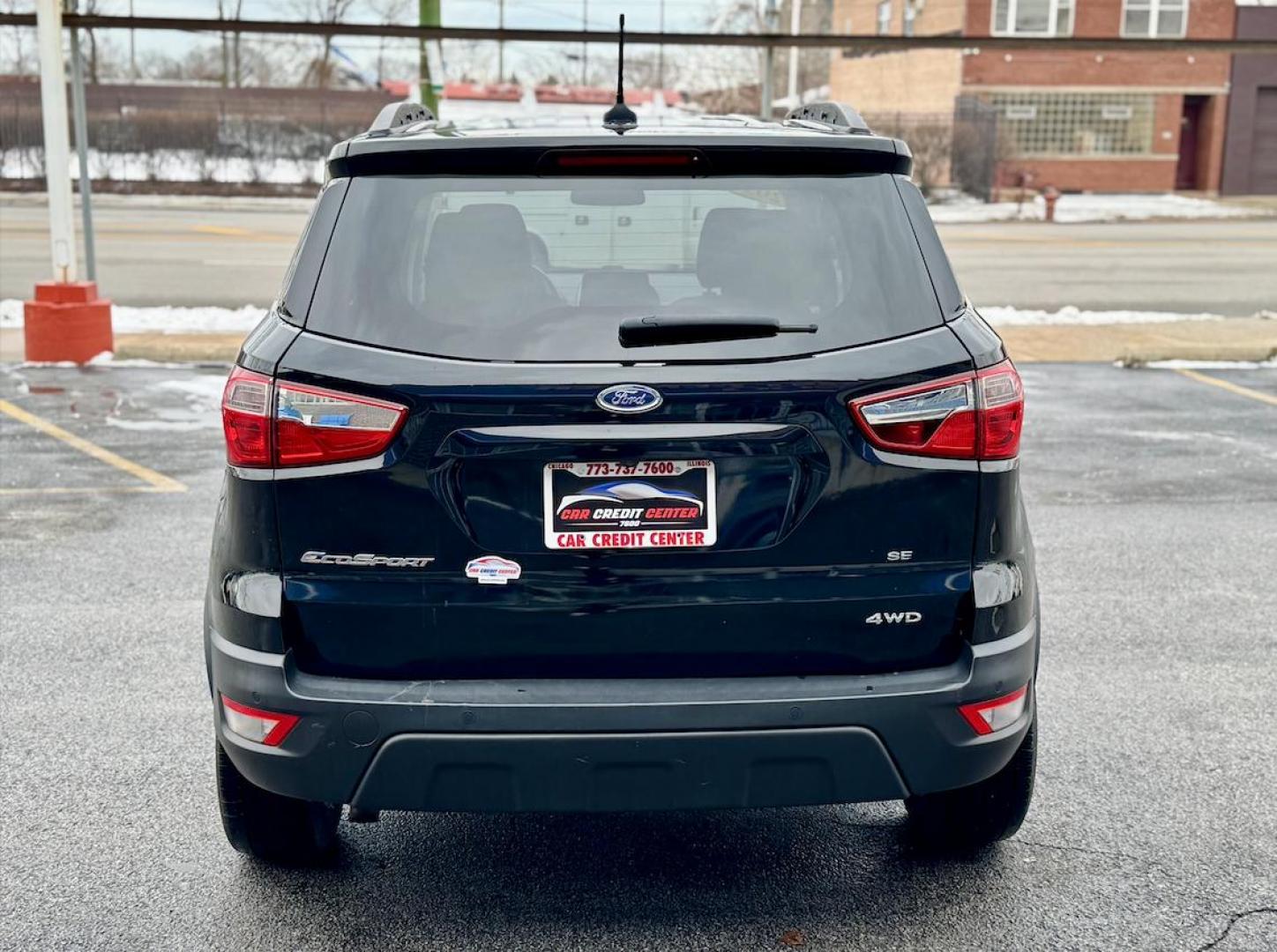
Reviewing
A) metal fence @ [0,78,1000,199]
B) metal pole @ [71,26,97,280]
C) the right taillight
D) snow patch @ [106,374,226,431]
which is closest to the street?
metal pole @ [71,26,97,280]

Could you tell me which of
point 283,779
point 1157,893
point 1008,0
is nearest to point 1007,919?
point 1157,893

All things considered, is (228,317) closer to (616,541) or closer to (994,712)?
(616,541)

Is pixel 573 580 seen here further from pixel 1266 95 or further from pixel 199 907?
pixel 1266 95

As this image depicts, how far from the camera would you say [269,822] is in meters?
3.61

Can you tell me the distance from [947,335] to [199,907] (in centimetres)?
221

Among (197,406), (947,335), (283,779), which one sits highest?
(947,335)

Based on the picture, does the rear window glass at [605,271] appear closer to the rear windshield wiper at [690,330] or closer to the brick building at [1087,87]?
the rear windshield wiper at [690,330]

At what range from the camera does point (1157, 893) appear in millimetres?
3629

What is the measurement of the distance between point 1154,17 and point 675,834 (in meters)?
46.6

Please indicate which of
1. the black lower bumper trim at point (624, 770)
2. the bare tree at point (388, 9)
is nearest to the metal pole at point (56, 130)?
the black lower bumper trim at point (624, 770)

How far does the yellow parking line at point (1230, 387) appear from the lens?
11.5m

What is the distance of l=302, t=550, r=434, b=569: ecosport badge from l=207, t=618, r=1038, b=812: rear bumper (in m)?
0.22

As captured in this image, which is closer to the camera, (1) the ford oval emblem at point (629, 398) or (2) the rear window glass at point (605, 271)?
(1) the ford oval emblem at point (629, 398)

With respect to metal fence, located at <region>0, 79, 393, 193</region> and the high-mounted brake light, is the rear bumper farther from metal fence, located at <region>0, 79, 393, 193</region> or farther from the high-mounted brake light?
metal fence, located at <region>0, 79, 393, 193</region>
